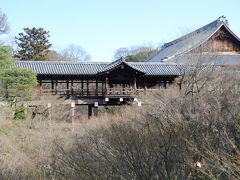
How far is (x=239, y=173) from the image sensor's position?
4.50 metres

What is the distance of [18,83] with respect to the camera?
22734 mm

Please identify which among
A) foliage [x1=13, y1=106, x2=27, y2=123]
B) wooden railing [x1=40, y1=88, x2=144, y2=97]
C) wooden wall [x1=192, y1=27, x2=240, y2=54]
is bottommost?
foliage [x1=13, y1=106, x2=27, y2=123]

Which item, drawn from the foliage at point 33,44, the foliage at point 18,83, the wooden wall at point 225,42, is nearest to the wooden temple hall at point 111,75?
the wooden wall at point 225,42

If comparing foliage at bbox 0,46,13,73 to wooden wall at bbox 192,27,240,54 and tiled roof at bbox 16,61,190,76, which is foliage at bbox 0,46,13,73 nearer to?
tiled roof at bbox 16,61,190,76

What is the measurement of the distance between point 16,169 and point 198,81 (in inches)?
404

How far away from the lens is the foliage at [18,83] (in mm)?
22500

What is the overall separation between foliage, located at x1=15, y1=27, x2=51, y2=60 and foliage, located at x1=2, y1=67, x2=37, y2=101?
18.1 meters

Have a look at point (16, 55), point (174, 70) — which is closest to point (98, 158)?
point (174, 70)

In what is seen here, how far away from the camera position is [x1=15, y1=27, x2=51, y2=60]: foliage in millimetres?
41594

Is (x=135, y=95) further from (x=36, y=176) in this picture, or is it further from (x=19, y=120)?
(x=36, y=176)

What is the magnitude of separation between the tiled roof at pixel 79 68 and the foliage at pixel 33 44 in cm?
1279

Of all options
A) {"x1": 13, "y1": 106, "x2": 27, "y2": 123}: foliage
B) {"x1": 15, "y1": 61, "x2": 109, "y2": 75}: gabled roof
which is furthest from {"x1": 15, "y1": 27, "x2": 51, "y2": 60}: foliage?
{"x1": 13, "y1": 106, "x2": 27, "y2": 123}: foliage

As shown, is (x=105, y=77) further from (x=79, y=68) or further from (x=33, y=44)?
(x=33, y=44)

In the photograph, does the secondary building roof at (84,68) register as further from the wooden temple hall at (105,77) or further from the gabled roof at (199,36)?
the gabled roof at (199,36)
